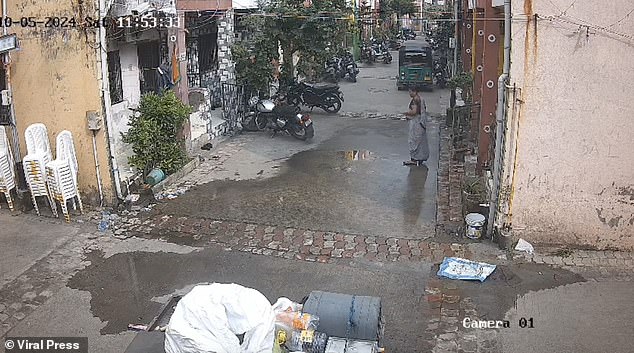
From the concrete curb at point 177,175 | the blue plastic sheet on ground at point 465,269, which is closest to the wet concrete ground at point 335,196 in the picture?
the concrete curb at point 177,175

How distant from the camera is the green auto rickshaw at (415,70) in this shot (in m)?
22.3

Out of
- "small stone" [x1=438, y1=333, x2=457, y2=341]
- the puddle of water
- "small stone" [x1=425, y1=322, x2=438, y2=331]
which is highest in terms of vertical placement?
the puddle of water

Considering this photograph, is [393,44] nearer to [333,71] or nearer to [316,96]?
[333,71]

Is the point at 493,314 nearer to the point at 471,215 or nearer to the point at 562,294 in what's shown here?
the point at 562,294

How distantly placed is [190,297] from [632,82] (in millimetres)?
5836

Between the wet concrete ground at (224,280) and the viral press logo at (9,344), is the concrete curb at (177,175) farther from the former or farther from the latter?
the viral press logo at (9,344)

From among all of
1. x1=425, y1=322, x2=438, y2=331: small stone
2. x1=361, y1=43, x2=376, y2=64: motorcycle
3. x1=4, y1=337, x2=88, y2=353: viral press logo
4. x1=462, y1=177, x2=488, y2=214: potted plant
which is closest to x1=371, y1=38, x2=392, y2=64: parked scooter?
x1=361, y1=43, x2=376, y2=64: motorcycle

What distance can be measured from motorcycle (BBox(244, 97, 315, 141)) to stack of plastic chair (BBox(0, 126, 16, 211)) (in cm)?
635

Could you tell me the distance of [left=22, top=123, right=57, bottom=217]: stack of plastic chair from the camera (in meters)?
8.92

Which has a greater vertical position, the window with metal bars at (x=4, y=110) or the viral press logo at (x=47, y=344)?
the window with metal bars at (x=4, y=110)

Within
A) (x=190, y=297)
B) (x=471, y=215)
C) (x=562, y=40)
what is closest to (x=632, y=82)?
(x=562, y=40)

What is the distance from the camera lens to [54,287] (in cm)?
715

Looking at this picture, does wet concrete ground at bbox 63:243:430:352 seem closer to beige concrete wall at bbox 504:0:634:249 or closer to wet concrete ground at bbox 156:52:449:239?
wet concrete ground at bbox 156:52:449:239

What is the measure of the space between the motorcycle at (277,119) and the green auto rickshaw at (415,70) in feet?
27.7
